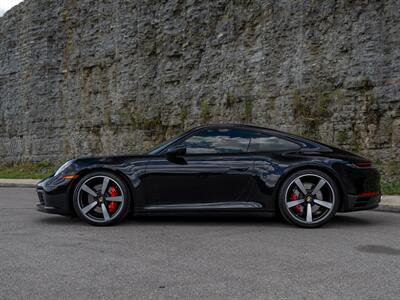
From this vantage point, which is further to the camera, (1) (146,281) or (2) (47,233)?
(2) (47,233)

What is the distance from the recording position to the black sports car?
581 centimetres

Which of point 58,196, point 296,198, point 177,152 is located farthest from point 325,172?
point 58,196

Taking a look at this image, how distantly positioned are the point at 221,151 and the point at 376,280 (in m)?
2.88

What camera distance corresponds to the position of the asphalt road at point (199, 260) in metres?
3.36

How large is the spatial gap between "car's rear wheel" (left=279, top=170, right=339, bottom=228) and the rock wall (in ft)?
22.2

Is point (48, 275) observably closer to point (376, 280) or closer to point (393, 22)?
point (376, 280)

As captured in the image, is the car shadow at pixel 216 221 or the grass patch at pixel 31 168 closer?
the car shadow at pixel 216 221

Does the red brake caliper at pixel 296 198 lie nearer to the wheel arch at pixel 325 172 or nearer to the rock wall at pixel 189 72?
the wheel arch at pixel 325 172

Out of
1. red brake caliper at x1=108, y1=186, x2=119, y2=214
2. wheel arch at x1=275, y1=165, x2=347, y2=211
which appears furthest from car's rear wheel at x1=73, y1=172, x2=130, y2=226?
wheel arch at x1=275, y1=165, x2=347, y2=211

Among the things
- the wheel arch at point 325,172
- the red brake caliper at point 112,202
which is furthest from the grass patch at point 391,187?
the red brake caliper at point 112,202

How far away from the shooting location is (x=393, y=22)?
1221cm

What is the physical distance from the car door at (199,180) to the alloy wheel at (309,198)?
583 mm

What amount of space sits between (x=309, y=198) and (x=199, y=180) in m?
1.39

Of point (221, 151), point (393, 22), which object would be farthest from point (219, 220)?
point (393, 22)
